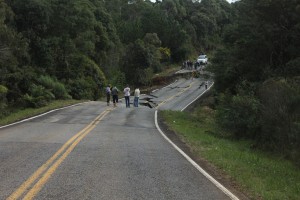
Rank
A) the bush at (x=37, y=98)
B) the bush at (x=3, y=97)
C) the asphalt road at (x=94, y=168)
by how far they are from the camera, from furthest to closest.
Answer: the bush at (x=37, y=98)
the bush at (x=3, y=97)
the asphalt road at (x=94, y=168)

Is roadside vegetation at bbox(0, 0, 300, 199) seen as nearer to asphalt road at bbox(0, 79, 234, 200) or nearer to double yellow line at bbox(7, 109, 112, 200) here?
asphalt road at bbox(0, 79, 234, 200)

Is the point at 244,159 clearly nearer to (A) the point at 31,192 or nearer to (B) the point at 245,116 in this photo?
(A) the point at 31,192

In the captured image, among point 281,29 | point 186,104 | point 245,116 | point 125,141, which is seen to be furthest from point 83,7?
point 125,141

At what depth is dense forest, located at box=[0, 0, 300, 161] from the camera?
19.0 m

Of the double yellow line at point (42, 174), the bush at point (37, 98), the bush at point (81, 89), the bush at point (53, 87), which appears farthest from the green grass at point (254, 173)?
the bush at point (81, 89)

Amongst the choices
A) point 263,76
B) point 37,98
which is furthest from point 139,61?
point 263,76

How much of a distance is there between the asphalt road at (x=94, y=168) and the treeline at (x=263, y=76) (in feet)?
16.1

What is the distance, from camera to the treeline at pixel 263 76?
1734cm

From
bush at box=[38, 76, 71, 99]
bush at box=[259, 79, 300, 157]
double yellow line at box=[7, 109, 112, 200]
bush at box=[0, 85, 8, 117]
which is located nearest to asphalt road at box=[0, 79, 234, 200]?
double yellow line at box=[7, 109, 112, 200]

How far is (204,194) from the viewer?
764 cm

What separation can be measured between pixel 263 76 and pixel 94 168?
1981cm

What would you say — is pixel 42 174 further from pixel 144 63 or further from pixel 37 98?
pixel 144 63

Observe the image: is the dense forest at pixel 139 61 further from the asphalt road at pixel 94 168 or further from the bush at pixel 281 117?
the asphalt road at pixel 94 168

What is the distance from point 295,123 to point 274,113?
253cm
